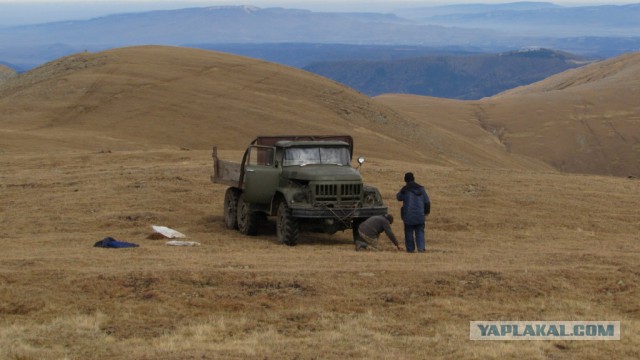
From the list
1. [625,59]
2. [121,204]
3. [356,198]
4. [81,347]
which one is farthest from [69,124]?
[625,59]

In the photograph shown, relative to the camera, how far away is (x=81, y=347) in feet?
36.2

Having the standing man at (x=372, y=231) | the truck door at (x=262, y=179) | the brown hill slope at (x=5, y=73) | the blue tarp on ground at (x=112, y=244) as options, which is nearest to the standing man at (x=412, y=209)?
the standing man at (x=372, y=231)

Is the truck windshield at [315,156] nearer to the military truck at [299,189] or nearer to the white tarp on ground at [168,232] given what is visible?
the military truck at [299,189]

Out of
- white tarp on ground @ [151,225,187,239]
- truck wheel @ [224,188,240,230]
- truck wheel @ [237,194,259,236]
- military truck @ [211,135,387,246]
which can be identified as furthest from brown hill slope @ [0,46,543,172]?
military truck @ [211,135,387,246]

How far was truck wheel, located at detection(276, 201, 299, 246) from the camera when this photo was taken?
1942 cm

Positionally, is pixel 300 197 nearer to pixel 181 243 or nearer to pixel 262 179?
pixel 262 179

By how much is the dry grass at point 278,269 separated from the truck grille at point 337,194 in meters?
1.02

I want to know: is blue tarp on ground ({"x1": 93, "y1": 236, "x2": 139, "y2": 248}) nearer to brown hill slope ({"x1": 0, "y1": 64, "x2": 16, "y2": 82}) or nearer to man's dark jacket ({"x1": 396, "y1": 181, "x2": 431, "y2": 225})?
man's dark jacket ({"x1": 396, "y1": 181, "x2": 431, "y2": 225})

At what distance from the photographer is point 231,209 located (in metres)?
22.4

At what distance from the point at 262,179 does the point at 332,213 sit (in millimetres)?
2166

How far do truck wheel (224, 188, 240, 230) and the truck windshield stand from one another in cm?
251

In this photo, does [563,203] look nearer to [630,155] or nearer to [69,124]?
[69,124]

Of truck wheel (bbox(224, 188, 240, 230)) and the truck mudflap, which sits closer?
the truck mudflap

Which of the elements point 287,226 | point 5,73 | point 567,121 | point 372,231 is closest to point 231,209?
point 287,226
